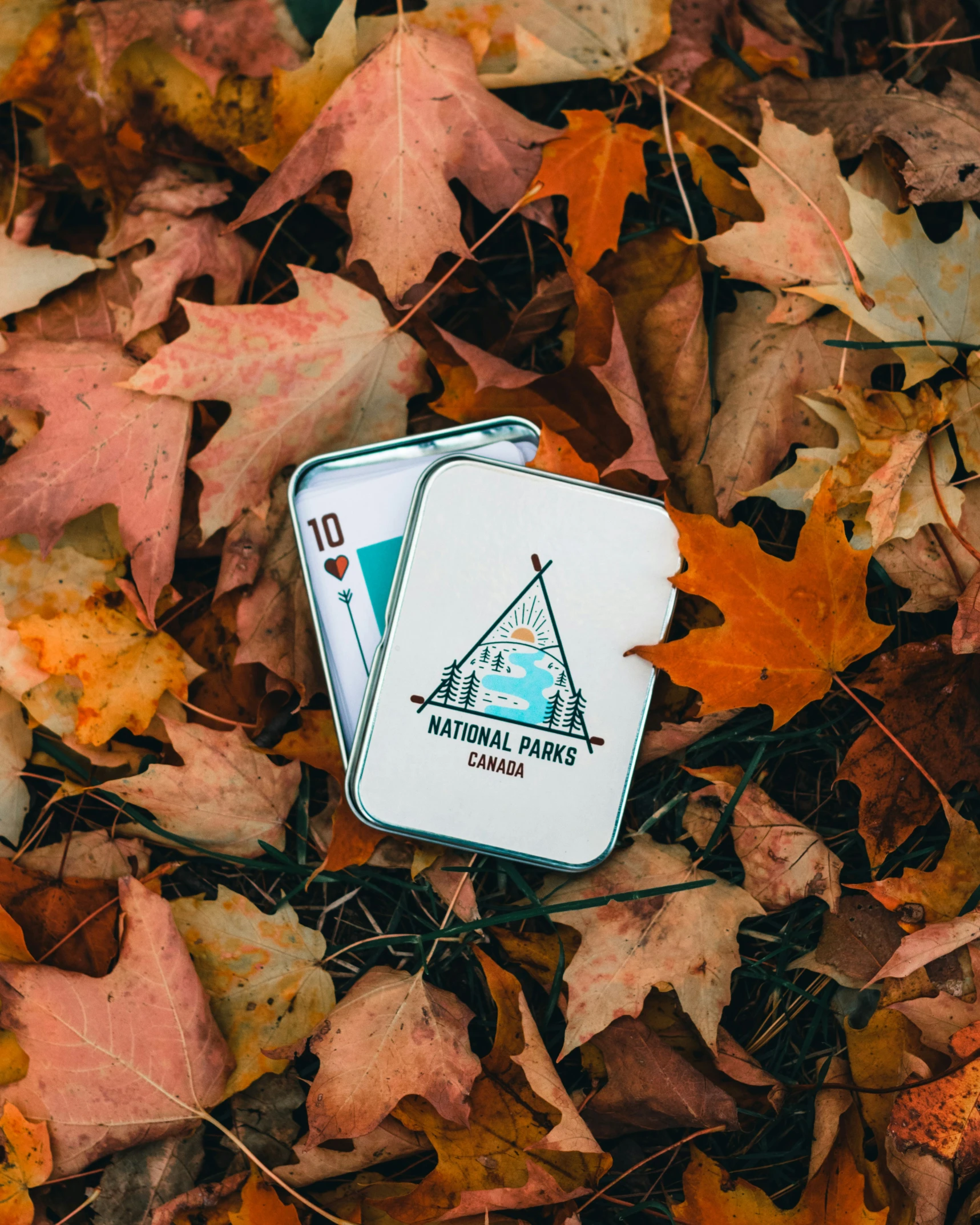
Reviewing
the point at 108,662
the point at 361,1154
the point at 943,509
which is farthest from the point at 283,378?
the point at 361,1154

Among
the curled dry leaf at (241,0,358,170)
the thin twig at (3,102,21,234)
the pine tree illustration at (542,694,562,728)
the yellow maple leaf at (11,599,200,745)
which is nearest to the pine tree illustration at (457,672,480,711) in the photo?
the pine tree illustration at (542,694,562,728)

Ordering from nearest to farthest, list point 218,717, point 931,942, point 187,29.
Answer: point 931,942 < point 187,29 < point 218,717

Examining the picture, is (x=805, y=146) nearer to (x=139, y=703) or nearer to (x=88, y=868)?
(x=139, y=703)

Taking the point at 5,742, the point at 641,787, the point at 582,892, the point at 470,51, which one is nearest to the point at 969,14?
the point at 470,51

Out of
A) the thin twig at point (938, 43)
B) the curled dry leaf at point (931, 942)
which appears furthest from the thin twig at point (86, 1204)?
the thin twig at point (938, 43)

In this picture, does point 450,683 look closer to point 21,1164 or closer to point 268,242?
point 268,242

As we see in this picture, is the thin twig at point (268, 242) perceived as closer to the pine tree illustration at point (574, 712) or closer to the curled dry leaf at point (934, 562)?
the pine tree illustration at point (574, 712)
